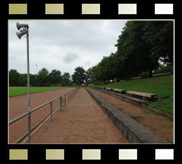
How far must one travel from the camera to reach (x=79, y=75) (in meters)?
95.2

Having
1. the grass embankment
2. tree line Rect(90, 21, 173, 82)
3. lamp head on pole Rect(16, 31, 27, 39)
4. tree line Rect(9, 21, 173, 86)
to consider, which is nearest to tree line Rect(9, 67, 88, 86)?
tree line Rect(9, 21, 173, 86)

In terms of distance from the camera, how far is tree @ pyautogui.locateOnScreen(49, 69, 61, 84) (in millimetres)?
87688

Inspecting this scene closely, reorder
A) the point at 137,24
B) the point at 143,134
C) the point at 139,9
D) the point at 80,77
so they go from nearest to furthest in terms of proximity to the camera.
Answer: the point at 139,9
the point at 143,134
the point at 137,24
the point at 80,77

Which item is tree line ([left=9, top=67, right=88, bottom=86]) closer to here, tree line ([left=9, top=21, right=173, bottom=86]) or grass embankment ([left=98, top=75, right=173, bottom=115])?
tree line ([left=9, top=21, right=173, bottom=86])

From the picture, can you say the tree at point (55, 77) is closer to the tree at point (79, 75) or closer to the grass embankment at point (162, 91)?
the tree at point (79, 75)

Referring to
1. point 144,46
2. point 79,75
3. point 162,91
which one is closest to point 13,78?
point 79,75

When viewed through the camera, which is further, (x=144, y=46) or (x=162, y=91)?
(x=144, y=46)

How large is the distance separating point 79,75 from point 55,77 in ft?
59.5

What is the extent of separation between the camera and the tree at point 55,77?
87.7 m

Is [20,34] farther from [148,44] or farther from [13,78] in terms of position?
[13,78]

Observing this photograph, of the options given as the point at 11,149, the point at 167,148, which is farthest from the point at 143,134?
the point at 11,149

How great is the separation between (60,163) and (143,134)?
1.93 meters
